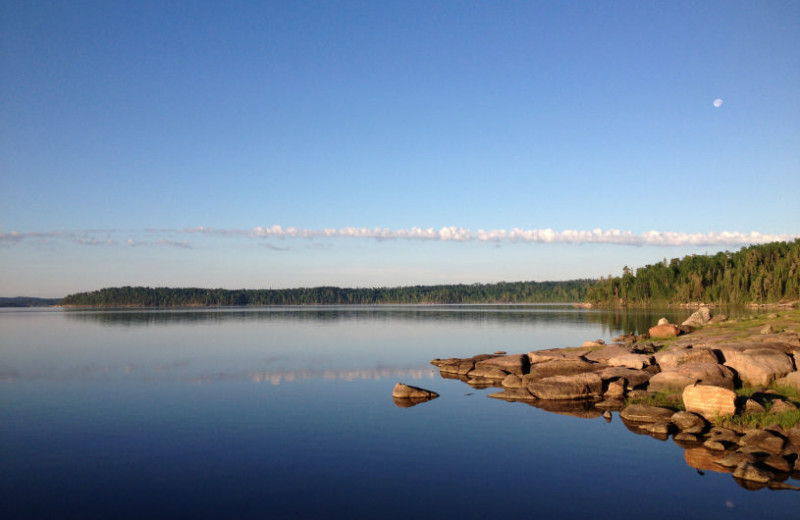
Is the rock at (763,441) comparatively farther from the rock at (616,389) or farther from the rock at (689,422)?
the rock at (616,389)

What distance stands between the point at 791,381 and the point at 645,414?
748 centimetres

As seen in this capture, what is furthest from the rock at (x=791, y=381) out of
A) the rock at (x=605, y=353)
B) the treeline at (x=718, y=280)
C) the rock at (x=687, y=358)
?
the treeline at (x=718, y=280)

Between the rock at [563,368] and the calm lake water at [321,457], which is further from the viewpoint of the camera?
the rock at [563,368]

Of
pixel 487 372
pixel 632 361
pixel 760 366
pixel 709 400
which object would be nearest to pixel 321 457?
pixel 709 400

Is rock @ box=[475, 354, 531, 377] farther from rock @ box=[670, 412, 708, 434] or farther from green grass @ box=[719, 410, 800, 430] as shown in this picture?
green grass @ box=[719, 410, 800, 430]

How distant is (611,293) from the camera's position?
192 m

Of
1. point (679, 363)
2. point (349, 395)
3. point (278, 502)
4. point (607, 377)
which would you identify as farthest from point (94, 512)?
point (679, 363)

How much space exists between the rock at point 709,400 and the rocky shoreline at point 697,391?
4 centimetres

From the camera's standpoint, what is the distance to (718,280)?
15425cm

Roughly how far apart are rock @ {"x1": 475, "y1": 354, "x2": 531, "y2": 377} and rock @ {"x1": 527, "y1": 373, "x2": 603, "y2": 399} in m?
6.59

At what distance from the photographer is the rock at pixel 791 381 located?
25675mm

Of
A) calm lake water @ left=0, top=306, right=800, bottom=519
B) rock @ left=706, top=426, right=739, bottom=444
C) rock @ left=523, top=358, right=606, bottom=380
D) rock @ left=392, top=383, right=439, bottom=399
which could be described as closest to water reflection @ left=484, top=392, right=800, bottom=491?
calm lake water @ left=0, top=306, right=800, bottom=519

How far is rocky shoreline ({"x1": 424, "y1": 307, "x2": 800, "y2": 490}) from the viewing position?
63.3ft

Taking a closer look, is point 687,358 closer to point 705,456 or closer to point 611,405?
point 611,405
